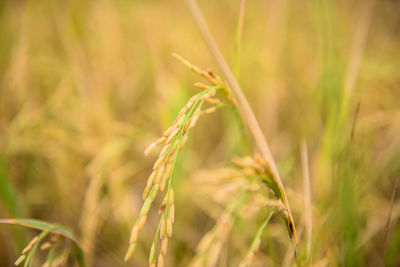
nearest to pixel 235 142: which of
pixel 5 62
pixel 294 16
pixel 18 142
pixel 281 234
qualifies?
pixel 281 234

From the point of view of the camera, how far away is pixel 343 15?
1.54 m

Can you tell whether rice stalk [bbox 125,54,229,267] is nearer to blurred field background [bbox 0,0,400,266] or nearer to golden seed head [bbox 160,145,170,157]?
golden seed head [bbox 160,145,170,157]

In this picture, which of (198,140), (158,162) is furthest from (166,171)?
(198,140)

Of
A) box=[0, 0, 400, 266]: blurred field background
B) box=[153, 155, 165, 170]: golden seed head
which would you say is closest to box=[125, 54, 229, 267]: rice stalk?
box=[153, 155, 165, 170]: golden seed head

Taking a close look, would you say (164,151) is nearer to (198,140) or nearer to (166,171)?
(166,171)

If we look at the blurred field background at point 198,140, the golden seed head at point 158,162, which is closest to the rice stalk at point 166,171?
the golden seed head at point 158,162

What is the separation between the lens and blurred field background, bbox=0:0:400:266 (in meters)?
0.53

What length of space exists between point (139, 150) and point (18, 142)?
1.28 ft

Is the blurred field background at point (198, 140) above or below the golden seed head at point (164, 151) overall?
below

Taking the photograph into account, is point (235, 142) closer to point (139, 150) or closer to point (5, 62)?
point (139, 150)

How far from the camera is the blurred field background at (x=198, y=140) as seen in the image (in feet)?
1.73

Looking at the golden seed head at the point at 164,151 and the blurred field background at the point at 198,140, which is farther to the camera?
the blurred field background at the point at 198,140

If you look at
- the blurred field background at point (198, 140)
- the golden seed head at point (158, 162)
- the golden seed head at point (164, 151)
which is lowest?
the blurred field background at point (198, 140)

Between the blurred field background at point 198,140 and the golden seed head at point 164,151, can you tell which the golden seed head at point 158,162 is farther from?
the blurred field background at point 198,140
